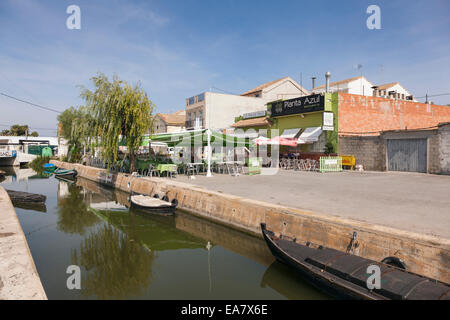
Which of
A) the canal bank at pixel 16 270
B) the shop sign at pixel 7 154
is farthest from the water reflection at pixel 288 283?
the shop sign at pixel 7 154

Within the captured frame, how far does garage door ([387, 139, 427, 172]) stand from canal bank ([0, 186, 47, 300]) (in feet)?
63.2

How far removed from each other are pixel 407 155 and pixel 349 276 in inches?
634

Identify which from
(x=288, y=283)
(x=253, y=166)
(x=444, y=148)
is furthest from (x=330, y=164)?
(x=288, y=283)

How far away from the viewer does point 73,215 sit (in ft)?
41.5

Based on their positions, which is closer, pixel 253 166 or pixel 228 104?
pixel 253 166

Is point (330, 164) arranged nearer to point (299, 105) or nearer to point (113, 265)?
A: point (299, 105)

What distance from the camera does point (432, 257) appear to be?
4887 millimetres

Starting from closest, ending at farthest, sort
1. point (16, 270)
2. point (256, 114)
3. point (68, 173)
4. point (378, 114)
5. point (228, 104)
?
1. point (16, 270)
2. point (378, 114)
3. point (68, 173)
4. point (256, 114)
5. point (228, 104)

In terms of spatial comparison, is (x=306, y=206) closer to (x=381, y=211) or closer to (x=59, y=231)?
(x=381, y=211)

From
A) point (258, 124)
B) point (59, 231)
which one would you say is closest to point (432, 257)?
point (59, 231)

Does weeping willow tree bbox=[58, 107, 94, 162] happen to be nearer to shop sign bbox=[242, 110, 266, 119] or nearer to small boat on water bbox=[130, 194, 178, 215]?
small boat on water bbox=[130, 194, 178, 215]

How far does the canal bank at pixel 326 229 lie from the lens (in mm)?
4942

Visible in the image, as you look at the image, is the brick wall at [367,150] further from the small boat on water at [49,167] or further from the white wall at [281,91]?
the small boat on water at [49,167]

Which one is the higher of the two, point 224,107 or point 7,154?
point 224,107
